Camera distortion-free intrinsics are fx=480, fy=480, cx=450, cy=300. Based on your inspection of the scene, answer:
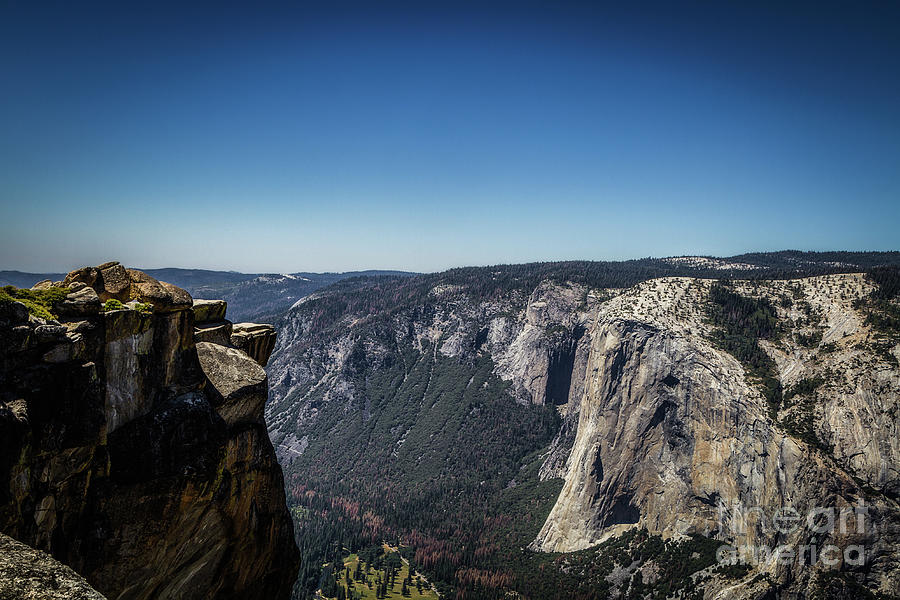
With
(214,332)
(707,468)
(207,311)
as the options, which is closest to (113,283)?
(207,311)

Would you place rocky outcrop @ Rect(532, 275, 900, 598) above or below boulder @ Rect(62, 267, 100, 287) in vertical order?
below

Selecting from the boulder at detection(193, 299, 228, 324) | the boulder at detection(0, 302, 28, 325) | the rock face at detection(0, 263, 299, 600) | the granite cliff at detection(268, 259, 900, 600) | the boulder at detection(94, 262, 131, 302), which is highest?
the boulder at detection(94, 262, 131, 302)

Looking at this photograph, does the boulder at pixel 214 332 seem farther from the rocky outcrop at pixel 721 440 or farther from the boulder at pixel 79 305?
the rocky outcrop at pixel 721 440

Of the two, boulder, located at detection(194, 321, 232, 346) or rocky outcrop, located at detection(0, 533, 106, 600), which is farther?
boulder, located at detection(194, 321, 232, 346)

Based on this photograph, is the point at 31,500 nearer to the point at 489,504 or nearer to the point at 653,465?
the point at 653,465

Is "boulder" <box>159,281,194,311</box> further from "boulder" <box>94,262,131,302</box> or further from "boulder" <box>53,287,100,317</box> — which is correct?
"boulder" <box>53,287,100,317</box>

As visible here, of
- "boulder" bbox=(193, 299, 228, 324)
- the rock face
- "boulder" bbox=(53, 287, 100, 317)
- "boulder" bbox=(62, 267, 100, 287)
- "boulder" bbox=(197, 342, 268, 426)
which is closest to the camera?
the rock face

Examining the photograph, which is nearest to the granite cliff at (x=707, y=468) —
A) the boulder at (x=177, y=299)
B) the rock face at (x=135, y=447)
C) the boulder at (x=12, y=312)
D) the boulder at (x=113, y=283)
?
the rock face at (x=135, y=447)

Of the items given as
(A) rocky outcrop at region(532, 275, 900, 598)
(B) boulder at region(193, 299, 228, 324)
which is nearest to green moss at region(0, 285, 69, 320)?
(B) boulder at region(193, 299, 228, 324)
